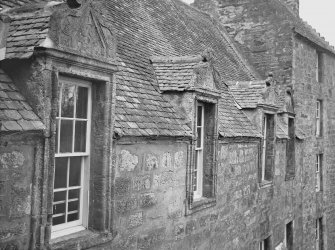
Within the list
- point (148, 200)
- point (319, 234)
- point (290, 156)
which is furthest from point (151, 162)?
point (319, 234)

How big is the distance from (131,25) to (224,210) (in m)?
4.41

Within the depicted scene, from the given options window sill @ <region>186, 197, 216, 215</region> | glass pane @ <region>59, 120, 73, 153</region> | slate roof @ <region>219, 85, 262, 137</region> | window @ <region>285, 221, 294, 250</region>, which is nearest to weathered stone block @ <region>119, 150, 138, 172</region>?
glass pane @ <region>59, 120, 73, 153</region>

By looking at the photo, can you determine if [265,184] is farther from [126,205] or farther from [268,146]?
[126,205]

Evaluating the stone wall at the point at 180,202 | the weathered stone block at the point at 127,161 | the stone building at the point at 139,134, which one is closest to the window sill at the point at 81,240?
the stone building at the point at 139,134

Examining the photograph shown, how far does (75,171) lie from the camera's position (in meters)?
4.80

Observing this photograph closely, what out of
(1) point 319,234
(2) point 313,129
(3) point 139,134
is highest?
(2) point 313,129

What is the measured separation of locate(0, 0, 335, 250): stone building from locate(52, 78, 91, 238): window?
0.01 m

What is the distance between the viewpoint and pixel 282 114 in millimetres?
12789

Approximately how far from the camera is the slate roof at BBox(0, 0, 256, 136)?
5.37 m

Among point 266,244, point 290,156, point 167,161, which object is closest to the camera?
point 167,161

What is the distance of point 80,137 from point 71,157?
0.92 ft

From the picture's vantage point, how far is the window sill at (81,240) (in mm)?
4252

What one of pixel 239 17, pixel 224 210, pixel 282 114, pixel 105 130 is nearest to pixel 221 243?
pixel 224 210

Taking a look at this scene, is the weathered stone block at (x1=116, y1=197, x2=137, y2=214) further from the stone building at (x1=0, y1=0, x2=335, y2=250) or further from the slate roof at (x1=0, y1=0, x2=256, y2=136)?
the slate roof at (x1=0, y1=0, x2=256, y2=136)
